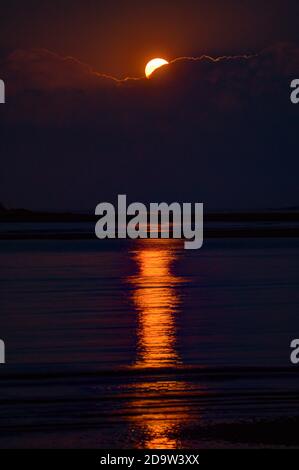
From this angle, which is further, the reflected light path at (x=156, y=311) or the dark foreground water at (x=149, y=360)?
the reflected light path at (x=156, y=311)

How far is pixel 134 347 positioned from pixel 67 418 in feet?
19.8

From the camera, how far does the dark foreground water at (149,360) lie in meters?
13.7

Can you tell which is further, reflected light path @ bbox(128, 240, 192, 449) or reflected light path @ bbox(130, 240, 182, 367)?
reflected light path @ bbox(130, 240, 182, 367)

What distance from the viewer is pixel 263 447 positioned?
41.9ft

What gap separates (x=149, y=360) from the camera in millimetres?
18844

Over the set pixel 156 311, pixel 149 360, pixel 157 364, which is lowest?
pixel 157 364

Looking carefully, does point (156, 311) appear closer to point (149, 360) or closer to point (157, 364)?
point (149, 360)

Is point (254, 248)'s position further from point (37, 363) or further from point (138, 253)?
point (37, 363)

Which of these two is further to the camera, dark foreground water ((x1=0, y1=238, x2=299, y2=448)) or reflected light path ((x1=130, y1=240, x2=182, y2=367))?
reflected light path ((x1=130, y1=240, x2=182, y2=367))

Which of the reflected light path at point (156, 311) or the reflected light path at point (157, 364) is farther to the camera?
the reflected light path at point (156, 311)

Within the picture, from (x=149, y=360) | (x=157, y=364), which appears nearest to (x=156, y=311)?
(x=149, y=360)

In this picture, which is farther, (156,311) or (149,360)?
(156,311)

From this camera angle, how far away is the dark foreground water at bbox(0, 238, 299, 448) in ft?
44.8
